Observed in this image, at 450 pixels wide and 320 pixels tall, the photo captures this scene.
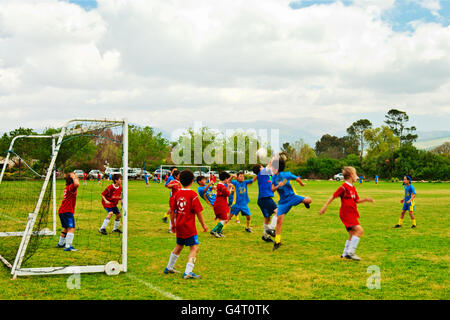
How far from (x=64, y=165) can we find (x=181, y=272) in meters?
5.23

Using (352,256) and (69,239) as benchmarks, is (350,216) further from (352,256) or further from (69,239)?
(69,239)

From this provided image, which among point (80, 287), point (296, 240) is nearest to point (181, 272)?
point (80, 287)

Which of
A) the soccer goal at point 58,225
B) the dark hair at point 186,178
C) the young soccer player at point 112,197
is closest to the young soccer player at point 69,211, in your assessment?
the soccer goal at point 58,225

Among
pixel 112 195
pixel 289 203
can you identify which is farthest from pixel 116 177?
pixel 289 203

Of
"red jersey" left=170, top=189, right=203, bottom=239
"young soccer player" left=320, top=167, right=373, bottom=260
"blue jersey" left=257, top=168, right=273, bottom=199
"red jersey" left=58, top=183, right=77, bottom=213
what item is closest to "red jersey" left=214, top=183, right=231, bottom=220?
"blue jersey" left=257, top=168, right=273, bottom=199

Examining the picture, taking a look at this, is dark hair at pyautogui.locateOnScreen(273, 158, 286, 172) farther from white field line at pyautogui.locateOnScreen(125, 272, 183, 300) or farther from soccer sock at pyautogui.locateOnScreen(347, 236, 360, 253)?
white field line at pyautogui.locateOnScreen(125, 272, 183, 300)

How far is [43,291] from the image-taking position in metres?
5.93

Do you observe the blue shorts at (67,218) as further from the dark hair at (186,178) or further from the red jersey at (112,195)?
the dark hair at (186,178)

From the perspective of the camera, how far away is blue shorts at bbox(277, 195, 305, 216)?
8.88 meters

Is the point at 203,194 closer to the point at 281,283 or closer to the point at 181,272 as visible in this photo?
the point at 181,272

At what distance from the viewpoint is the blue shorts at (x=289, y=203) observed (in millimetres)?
8878

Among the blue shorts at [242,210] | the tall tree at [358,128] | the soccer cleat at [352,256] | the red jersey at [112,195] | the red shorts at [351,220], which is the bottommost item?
the soccer cleat at [352,256]
